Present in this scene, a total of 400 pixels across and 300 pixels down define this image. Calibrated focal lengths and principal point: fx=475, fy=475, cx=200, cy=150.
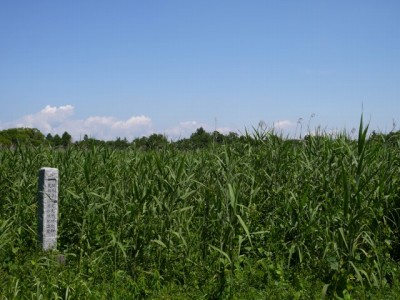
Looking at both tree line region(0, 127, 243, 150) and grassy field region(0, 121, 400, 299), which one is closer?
grassy field region(0, 121, 400, 299)

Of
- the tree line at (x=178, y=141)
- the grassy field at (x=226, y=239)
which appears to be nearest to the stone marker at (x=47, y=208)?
the grassy field at (x=226, y=239)

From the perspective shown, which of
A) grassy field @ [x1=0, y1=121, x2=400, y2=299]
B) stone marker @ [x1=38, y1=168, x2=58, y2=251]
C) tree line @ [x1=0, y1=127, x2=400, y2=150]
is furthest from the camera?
tree line @ [x1=0, y1=127, x2=400, y2=150]

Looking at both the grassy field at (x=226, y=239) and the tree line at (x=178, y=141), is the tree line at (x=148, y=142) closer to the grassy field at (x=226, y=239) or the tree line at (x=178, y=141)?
the tree line at (x=178, y=141)

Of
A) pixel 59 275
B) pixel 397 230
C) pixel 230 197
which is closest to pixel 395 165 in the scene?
pixel 397 230

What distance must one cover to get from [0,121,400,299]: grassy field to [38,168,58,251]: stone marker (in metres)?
0.19

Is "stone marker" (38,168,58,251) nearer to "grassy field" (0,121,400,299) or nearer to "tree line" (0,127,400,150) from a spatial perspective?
"grassy field" (0,121,400,299)

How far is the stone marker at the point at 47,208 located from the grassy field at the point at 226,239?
19 centimetres

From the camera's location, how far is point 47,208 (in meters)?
6.21

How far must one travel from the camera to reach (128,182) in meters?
6.62

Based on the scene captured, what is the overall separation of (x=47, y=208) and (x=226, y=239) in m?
2.59

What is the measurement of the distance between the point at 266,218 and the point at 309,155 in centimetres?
171

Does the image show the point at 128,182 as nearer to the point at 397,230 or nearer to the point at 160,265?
the point at 160,265

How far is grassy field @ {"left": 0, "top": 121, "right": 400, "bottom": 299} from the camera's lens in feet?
15.7

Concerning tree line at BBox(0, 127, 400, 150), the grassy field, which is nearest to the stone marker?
the grassy field
